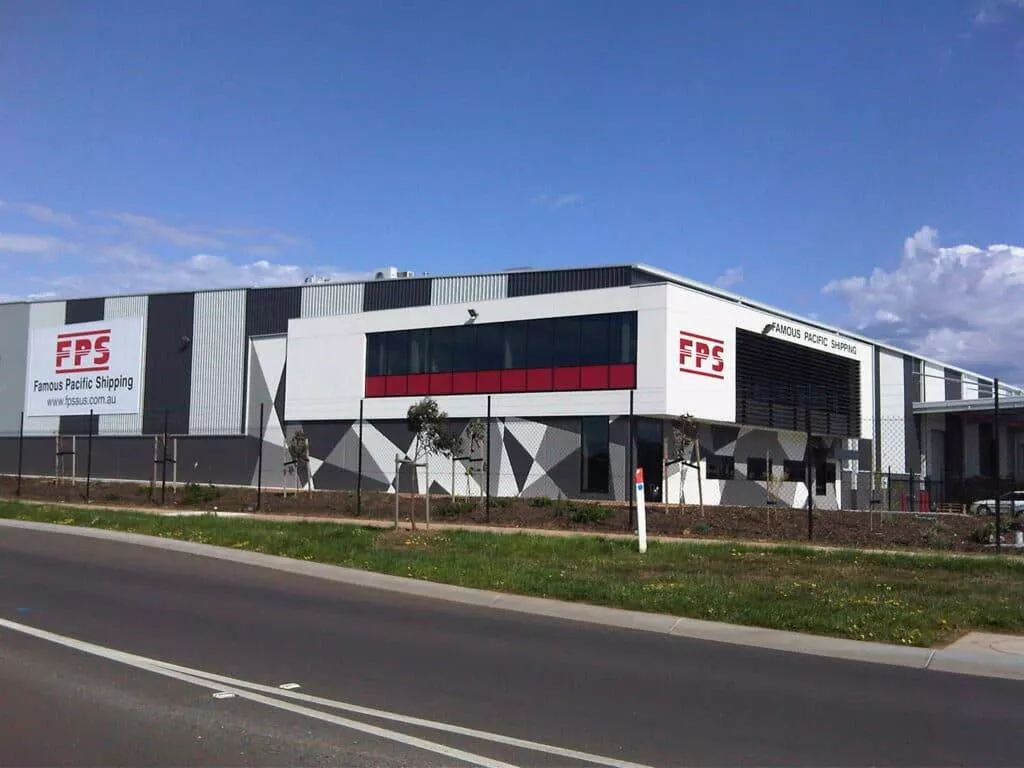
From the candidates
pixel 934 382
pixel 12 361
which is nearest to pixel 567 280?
pixel 934 382

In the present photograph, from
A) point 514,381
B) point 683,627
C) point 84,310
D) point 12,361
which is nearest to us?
point 683,627

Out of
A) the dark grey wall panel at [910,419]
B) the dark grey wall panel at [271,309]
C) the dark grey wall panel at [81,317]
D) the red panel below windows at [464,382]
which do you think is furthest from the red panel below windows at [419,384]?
the dark grey wall panel at [910,419]

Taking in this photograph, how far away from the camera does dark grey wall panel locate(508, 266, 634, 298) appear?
3772cm

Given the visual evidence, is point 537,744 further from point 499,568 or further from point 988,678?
point 499,568

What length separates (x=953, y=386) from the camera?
61.6 m

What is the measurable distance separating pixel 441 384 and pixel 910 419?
27129mm

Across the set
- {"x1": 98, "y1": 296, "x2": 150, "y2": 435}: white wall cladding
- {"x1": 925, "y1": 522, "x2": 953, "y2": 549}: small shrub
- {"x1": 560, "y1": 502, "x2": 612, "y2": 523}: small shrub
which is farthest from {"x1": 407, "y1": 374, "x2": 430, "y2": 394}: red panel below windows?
{"x1": 925, "y1": 522, "x2": 953, "y2": 549}: small shrub

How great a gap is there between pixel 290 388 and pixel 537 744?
38.9 meters

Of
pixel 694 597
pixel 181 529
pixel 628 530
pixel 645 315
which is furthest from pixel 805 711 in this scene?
pixel 645 315

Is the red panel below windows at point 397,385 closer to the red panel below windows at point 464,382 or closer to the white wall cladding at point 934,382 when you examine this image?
the red panel below windows at point 464,382

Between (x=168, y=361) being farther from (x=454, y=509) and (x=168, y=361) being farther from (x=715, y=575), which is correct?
(x=715, y=575)

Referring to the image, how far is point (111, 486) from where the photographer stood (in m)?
39.8

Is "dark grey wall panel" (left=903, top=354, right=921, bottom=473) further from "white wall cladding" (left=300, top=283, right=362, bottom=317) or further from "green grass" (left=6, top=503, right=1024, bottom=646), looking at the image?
"green grass" (left=6, top=503, right=1024, bottom=646)

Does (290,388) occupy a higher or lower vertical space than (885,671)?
higher
